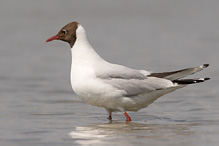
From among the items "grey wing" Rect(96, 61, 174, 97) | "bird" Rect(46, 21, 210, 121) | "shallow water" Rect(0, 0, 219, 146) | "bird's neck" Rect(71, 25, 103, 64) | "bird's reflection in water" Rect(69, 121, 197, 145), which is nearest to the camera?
"bird's reflection in water" Rect(69, 121, 197, 145)

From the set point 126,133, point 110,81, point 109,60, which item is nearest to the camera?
point 126,133

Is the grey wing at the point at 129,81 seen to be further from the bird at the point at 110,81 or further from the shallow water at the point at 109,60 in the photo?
the shallow water at the point at 109,60

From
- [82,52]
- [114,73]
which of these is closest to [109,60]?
[82,52]

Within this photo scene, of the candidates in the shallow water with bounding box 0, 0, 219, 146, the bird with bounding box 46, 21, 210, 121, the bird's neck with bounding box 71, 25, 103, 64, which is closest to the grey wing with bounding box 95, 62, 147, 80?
the bird with bounding box 46, 21, 210, 121

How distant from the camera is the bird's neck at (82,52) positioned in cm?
822

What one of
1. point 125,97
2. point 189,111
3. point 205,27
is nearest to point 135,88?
point 125,97

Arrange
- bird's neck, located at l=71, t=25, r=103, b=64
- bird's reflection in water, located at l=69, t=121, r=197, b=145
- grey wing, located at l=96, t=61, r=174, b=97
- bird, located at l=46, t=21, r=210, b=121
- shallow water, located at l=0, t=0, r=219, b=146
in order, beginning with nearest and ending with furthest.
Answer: bird's reflection in water, located at l=69, t=121, r=197, b=145 → shallow water, located at l=0, t=0, r=219, b=146 → bird, located at l=46, t=21, r=210, b=121 → grey wing, located at l=96, t=61, r=174, b=97 → bird's neck, located at l=71, t=25, r=103, b=64

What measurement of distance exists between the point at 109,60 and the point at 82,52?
223 inches

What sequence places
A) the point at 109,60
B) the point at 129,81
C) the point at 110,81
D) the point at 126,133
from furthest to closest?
the point at 109,60 < the point at 129,81 < the point at 110,81 < the point at 126,133

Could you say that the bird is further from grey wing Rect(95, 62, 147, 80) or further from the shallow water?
the shallow water

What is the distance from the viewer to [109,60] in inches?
549

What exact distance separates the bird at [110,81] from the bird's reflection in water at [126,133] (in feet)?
1.24

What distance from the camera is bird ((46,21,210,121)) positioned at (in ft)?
26.0

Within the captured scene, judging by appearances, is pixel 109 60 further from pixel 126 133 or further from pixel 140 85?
pixel 126 133
